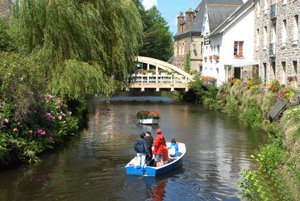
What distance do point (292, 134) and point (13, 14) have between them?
13.3 metres

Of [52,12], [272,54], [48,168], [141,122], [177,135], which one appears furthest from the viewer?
[272,54]

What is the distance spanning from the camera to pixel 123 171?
1603 cm

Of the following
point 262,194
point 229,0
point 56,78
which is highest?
point 229,0

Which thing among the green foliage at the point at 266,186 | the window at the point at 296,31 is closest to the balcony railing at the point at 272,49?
the window at the point at 296,31

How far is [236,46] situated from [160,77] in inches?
302

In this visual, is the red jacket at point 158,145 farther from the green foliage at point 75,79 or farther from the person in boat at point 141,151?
the green foliage at point 75,79

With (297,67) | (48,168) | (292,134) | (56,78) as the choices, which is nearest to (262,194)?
(292,134)

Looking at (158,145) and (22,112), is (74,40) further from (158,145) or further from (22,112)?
(158,145)

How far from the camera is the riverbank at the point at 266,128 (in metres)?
8.94

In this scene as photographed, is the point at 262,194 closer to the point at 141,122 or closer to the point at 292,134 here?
the point at 292,134

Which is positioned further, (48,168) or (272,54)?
(272,54)

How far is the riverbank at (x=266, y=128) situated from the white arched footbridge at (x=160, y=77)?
5.05 feet

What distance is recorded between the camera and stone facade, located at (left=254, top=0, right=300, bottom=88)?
1102 inches

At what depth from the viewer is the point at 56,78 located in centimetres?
2044
